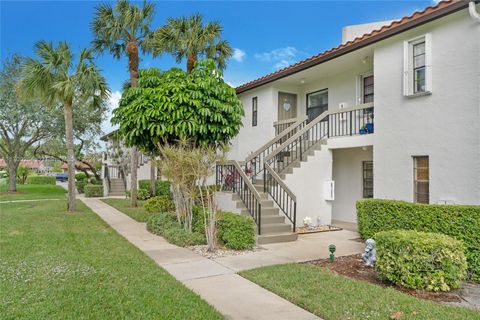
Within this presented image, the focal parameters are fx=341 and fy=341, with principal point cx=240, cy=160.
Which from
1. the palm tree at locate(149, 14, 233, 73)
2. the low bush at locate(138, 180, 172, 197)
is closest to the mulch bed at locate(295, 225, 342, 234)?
the palm tree at locate(149, 14, 233, 73)

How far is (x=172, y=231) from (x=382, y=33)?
24.9 ft

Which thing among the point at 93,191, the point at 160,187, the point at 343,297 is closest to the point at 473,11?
the point at 343,297

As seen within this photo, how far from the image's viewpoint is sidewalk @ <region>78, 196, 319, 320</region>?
170 inches

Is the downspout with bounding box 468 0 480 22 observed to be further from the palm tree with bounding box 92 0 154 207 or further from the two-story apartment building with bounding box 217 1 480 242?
the palm tree with bounding box 92 0 154 207

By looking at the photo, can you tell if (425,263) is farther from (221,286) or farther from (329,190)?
(329,190)

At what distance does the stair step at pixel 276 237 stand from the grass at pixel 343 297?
2480 millimetres

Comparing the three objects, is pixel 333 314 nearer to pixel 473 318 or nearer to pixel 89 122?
pixel 473 318

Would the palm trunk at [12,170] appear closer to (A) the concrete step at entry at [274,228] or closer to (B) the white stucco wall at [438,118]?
(A) the concrete step at entry at [274,228]

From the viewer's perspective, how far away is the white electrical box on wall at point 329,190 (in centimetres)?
1104

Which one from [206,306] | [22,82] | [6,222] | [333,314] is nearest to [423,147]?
[333,314]

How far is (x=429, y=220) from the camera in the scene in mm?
6551

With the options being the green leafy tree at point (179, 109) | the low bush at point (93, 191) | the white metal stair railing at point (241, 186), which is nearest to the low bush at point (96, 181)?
the low bush at point (93, 191)

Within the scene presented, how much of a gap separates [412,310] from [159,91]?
291 inches

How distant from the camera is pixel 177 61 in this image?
14539 mm
